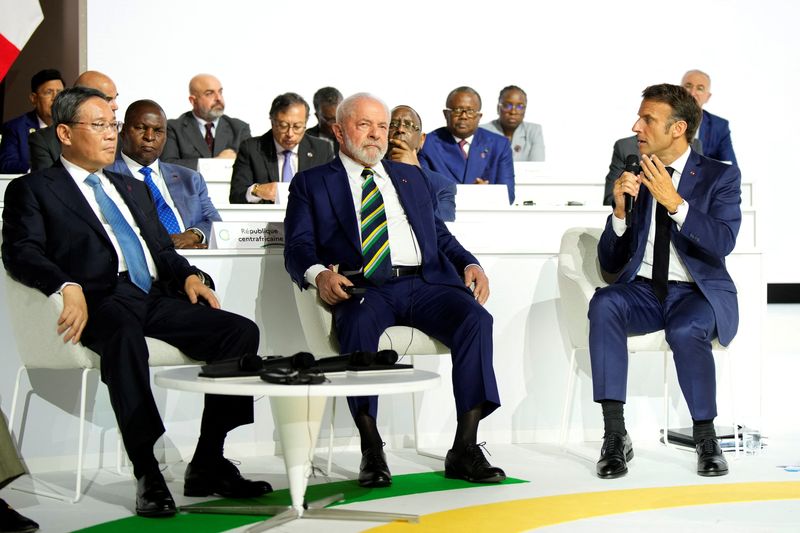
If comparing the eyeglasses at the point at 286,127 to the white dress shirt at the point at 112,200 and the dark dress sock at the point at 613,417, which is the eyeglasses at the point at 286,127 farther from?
→ the dark dress sock at the point at 613,417

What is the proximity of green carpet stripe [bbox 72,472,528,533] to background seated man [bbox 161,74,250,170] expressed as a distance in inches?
173

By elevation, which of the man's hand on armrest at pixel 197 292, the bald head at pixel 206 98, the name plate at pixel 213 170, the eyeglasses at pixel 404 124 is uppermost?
the bald head at pixel 206 98

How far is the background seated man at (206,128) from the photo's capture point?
25.2 ft

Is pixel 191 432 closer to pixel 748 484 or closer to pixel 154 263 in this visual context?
pixel 154 263

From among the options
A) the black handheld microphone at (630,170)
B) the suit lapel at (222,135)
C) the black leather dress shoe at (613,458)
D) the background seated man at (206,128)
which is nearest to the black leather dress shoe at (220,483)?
the black leather dress shoe at (613,458)

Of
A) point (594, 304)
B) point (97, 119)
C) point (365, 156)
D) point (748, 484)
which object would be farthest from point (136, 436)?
point (748, 484)

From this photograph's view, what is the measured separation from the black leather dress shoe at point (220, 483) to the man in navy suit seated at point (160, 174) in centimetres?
132

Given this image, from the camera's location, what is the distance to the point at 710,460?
12.2 ft

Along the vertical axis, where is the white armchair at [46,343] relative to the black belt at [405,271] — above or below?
below

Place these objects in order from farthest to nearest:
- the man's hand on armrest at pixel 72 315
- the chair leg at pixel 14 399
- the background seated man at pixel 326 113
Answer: the background seated man at pixel 326 113
the chair leg at pixel 14 399
the man's hand on armrest at pixel 72 315

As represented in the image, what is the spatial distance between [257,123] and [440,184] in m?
4.60

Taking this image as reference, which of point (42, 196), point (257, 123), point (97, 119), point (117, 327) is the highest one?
point (257, 123)

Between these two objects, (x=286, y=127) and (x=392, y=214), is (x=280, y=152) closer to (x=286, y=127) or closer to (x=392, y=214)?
(x=286, y=127)

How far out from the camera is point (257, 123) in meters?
9.46
